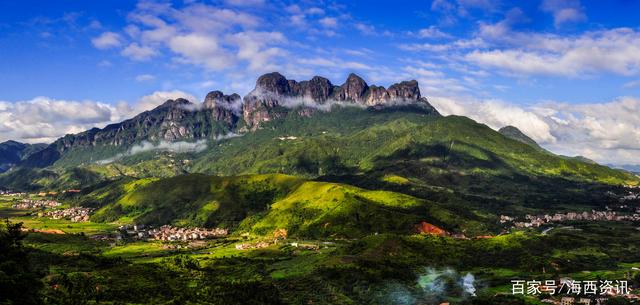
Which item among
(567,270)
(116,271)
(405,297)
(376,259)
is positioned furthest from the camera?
(376,259)

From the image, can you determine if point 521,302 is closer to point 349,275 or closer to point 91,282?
point 349,275

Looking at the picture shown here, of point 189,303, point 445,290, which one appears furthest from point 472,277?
point 189,303

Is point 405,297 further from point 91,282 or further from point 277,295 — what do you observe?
point 91,282

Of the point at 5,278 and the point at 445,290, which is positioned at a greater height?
the point at 5,278

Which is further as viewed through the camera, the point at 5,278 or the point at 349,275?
the point at 349,275

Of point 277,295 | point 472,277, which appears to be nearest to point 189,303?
point 277,295

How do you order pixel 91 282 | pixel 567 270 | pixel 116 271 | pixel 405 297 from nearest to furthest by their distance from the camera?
1. pixel 91 282
2. pixel 405 297
3. pixel 116 271
4. pixel 567 270
